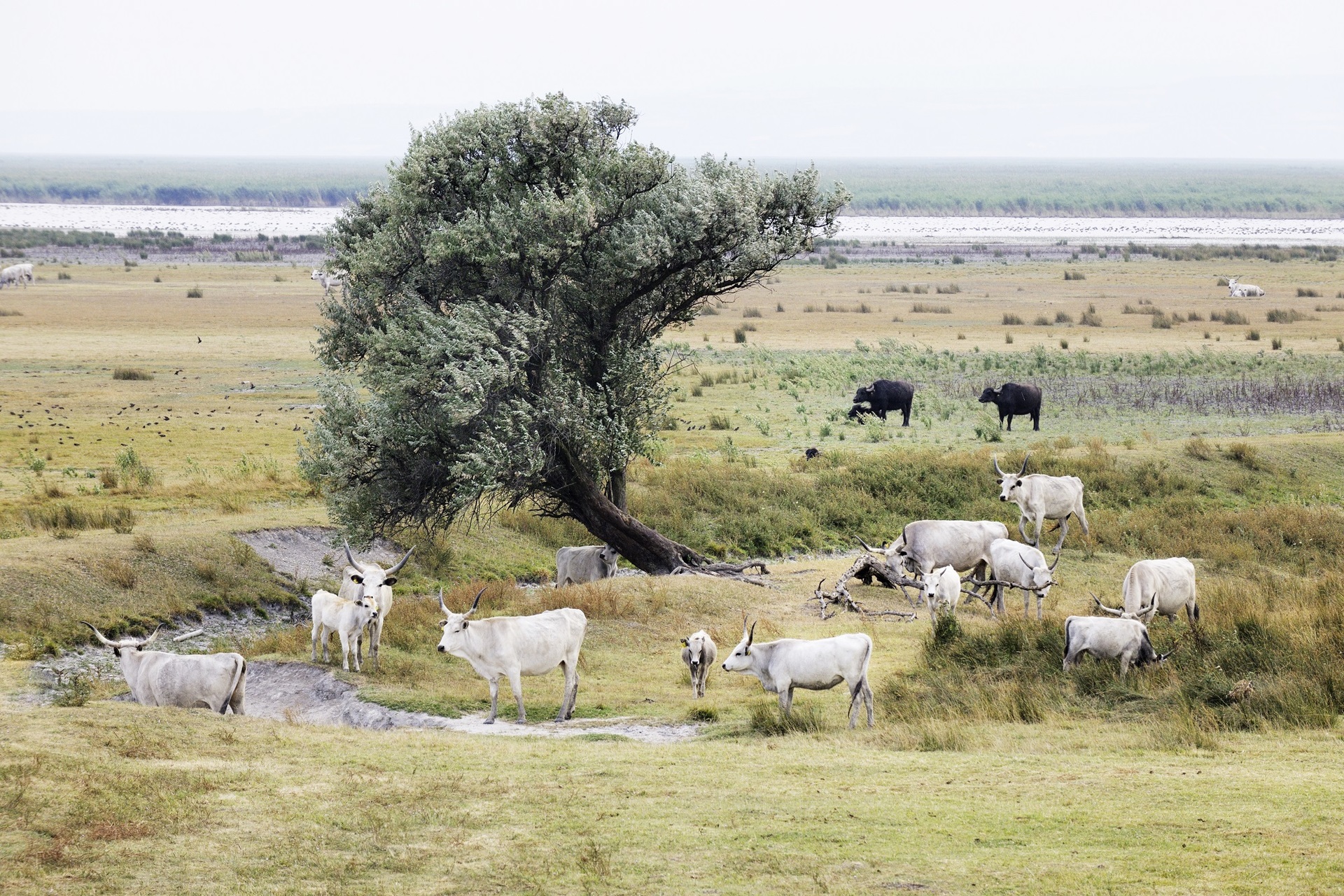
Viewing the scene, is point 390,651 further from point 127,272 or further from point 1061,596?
point 127,272

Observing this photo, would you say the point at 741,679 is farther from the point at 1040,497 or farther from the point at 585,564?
the point at 1040,497

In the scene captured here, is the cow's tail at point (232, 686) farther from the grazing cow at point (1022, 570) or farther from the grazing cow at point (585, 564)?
the grazing cow at point (1022, 570)

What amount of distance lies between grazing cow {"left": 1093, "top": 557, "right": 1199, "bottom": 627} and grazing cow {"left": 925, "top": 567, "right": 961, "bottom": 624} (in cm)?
272

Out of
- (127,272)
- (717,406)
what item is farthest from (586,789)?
(127,272)

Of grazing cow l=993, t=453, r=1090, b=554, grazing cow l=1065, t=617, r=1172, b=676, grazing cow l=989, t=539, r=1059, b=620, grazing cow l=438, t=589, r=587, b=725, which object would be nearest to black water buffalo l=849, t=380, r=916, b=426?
grazing cow l=993, t=453, r=1090, b=554

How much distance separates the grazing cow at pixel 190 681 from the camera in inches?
645

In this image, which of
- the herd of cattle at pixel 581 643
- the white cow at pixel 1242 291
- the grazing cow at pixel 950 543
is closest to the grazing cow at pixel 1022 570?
the herd of cattle at pixel 581 643

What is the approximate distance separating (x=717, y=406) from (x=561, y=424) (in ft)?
78.7

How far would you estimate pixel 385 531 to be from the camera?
91.6 ft

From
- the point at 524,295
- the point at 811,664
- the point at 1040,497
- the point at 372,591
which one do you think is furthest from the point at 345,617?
the point at 1040,497

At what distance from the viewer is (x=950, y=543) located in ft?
81.8

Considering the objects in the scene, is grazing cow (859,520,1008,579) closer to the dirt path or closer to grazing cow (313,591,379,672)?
the dirt path

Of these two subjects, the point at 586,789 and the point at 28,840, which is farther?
the point at 586,789

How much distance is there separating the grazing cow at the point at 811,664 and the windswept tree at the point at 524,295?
722cm
